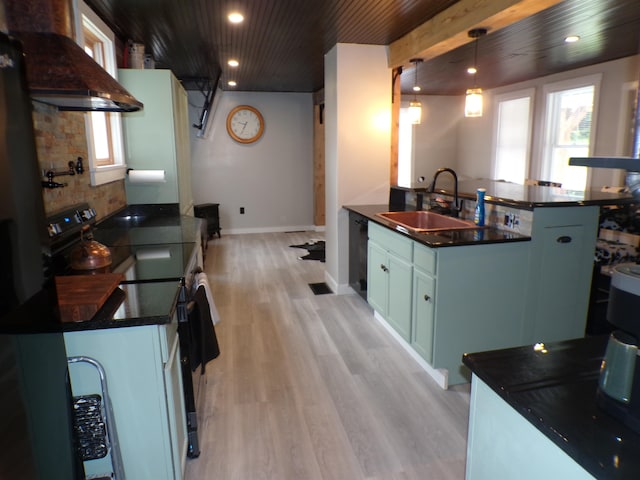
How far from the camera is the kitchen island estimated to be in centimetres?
254

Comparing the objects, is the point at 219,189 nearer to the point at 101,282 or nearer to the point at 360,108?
the point at 360,108

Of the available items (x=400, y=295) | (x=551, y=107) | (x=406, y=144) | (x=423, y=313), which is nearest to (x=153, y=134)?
(x=400, y=295)

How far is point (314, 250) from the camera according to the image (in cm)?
623

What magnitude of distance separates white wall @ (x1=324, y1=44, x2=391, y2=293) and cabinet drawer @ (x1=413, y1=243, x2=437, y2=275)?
1550mm

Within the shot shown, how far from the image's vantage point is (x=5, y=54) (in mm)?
864

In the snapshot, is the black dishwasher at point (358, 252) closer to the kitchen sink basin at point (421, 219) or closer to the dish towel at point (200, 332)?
the kitchen sink basin at point (421, 219)

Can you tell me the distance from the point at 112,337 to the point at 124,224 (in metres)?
2.22

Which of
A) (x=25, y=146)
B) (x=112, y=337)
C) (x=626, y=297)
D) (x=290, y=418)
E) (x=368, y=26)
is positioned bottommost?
(x=290, y=418)

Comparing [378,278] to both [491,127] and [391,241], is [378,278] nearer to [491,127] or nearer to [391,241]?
[391,241]

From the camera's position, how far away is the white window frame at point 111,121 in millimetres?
2766

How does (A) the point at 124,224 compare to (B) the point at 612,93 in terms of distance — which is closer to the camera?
(A) the point at 124,224

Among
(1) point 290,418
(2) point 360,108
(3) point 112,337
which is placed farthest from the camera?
(2) point 360,108

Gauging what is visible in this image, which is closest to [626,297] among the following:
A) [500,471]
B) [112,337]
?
[500,471]

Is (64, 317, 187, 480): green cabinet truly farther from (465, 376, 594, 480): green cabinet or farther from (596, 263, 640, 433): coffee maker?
(596, 263, 640, 433): coffee maker
